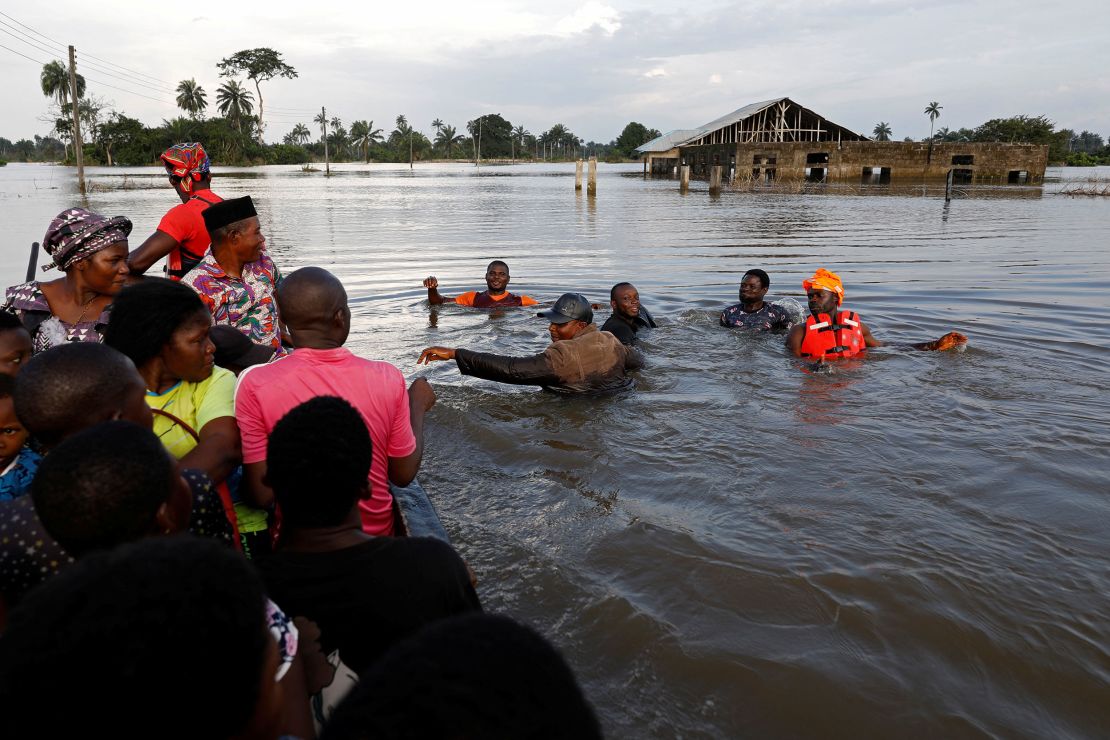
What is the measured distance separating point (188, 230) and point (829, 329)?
6110mm

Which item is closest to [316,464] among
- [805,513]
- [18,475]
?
[18,475]

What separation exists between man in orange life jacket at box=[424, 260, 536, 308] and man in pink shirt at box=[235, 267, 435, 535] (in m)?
7.44

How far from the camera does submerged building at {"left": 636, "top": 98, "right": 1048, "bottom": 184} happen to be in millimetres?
44031

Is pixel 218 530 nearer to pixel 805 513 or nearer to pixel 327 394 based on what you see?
pixel 327 394

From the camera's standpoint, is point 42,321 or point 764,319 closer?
point 42,321

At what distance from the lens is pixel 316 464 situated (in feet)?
6.50

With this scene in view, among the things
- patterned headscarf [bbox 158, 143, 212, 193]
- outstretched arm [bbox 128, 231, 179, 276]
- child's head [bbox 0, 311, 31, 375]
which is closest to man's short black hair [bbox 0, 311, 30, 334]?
child's head [bbox 0, 311, 31, 375]

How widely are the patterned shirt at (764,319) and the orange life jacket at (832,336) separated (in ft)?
4.31

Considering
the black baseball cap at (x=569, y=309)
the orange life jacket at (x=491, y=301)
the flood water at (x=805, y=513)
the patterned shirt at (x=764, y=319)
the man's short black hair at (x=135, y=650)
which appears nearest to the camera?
the man's short black hair at (x=135, y=650)

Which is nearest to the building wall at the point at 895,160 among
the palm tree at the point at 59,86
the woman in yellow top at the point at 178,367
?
the woman in yellow top at the point at 178,367

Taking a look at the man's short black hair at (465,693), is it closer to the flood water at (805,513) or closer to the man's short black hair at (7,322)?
the flood water at (805,513)

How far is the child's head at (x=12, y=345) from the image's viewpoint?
9.88 feet

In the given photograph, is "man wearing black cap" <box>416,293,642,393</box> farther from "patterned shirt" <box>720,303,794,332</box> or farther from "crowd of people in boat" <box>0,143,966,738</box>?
"patterned shirt" <box>720,303,794,332</box>

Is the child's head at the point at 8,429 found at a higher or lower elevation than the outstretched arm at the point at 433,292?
higher
